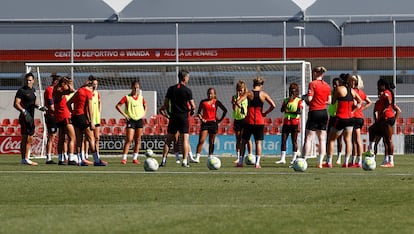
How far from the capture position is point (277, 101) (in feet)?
105

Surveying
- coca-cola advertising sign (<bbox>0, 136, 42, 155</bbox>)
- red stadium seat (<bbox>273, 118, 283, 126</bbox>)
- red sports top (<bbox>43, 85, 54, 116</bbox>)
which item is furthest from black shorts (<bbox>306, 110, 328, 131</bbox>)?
coca-cola advertising sign (<bbox>0, 136, 42, 155</bbox>)

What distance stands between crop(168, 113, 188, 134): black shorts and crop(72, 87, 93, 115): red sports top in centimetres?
207

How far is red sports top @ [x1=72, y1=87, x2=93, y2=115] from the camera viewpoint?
68.9 ft

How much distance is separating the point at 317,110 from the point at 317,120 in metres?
A: 0.20

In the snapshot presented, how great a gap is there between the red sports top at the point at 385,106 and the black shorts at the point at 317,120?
4.71ft

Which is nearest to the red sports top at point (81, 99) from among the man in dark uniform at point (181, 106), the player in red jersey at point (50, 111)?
the player in red jersey at point (50, 111)

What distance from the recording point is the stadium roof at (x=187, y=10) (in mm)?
48447

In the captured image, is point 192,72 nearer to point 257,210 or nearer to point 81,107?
point 81,107

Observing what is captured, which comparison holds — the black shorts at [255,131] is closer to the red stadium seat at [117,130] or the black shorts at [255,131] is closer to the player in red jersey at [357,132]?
the player in red jersey at [357,132]

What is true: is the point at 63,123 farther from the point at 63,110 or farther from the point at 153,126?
the point at 153,126

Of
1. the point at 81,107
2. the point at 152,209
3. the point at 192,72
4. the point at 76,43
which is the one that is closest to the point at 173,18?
the point at 76,43

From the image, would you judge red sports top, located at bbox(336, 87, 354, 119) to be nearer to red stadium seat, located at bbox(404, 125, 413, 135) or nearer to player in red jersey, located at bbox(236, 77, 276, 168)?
player in red jersey, located at bbox(236, 77, 276, 168)

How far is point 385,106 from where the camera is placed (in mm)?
20422

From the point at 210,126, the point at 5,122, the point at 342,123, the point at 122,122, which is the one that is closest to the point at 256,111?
the point at 342,123
